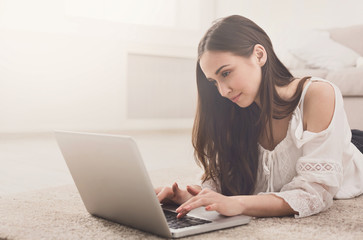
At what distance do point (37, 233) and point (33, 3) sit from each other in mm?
2791

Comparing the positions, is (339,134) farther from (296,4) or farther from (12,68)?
(296,4)

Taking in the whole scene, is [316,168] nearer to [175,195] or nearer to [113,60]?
[175,195]

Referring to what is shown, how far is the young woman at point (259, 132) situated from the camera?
1.05 metres

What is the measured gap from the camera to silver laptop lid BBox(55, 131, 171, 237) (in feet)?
2.70

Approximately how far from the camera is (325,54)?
2752 mm

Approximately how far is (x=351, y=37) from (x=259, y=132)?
2.05 meters

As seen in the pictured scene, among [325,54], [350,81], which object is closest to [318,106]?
[350,81]

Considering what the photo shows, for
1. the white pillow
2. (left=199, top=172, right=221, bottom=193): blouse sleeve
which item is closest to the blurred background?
the white pillow

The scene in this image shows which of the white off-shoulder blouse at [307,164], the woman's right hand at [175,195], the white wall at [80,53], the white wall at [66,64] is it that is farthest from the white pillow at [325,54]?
the woman's right hand at [175,195]

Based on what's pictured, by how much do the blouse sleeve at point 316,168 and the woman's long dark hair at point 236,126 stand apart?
10 cm

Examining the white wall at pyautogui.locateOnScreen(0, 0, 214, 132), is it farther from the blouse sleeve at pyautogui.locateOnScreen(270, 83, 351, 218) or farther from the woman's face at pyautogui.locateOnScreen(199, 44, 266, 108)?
the blouse sleeve at pyautogui.locateOnScreen(270, 83, 351, 218)

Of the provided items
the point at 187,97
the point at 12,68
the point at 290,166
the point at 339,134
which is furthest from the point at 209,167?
the point at 187,97

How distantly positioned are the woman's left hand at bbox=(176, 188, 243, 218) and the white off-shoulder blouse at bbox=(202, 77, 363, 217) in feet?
0.45

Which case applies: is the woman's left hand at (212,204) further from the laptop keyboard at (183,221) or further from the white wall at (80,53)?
the white wall at (80,53)
